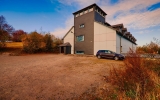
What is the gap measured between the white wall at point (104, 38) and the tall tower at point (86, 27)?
1.11 m

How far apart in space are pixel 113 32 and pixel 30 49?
21.2 metres

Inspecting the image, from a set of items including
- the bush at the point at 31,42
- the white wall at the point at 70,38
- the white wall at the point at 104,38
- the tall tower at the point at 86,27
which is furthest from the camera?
the white wall at the point at 70,38

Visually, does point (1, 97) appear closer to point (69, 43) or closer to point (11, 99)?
point (11, 99)

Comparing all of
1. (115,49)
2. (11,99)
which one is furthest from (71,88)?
(115,49)

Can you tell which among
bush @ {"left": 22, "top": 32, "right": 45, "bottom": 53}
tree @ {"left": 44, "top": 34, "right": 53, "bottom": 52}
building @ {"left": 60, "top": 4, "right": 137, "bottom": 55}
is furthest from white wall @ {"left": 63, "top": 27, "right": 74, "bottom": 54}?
bush @ {"left": 22, "top": 32, "right": 45, "bottom": 53}

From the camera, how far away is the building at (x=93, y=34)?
1709cm

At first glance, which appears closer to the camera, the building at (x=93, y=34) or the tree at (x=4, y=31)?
the building at (x=93, y=34)

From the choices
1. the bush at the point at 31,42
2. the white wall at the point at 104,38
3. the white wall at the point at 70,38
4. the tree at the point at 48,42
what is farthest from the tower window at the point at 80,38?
the bush at the point at 31,42

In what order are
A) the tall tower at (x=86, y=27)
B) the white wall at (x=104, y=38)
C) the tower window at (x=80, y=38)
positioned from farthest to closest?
1. the tower window at (x=80, y=38)
2. the tall tower at (x=86, y=27)
3. the white wall at (x=104, y=38)

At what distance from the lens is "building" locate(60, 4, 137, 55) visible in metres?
17.1

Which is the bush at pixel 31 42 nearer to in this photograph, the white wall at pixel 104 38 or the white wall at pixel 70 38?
the white wall at pixel 70 38

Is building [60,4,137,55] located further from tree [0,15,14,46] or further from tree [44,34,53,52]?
tree [0,15,14,46]

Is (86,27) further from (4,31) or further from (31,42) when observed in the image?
(4,31)

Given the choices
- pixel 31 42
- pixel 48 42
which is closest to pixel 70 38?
pixel 48 42
